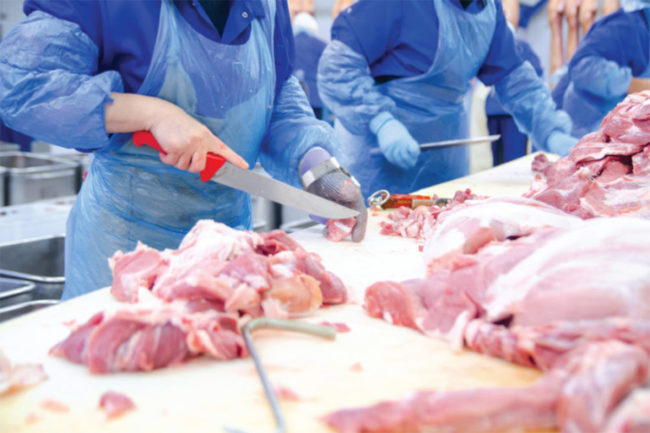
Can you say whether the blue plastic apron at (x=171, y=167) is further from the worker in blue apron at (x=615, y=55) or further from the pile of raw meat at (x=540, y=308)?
the worker in blue apron at (x=615, y=55)

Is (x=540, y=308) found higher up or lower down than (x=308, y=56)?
lower down

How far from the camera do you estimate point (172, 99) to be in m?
2.11

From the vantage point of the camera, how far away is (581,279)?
1226 millimetres

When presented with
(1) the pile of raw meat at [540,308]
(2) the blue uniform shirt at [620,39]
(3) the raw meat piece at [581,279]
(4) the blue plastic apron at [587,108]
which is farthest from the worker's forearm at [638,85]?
(3) the raw meat piece at [581,279]

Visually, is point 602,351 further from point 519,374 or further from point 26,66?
point 26,66

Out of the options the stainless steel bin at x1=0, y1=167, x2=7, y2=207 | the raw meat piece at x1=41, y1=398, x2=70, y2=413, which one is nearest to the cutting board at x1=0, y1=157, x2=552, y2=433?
the raw meat piece at x1=41, y1=398, x2=70, y2=413

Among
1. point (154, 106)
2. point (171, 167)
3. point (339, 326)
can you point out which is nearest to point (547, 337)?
point (339, 326)

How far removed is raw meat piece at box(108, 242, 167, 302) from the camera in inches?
58.6

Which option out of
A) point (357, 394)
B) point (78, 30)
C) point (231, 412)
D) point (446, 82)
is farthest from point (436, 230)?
point (446, 82)

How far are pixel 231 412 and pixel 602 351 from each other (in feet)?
2.17

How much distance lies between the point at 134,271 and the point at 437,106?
3334 mm

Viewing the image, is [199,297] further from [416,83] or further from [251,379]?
[416,83]

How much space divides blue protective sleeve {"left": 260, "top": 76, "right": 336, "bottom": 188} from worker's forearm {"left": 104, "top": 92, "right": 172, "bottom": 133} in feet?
2.12

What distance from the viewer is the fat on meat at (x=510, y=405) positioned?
953 mm
